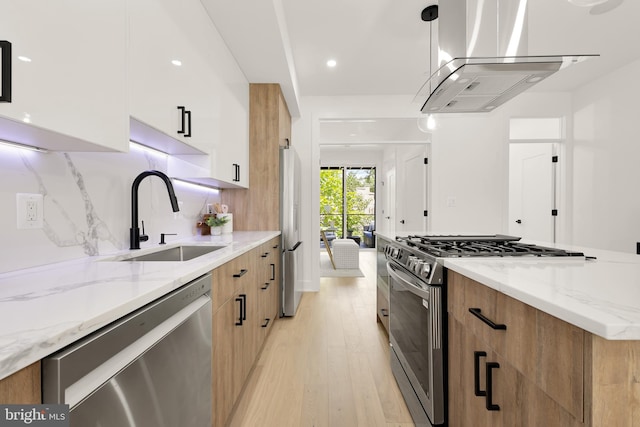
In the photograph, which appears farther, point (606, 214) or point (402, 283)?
point (606, 214)

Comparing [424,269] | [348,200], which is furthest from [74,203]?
[348,200]

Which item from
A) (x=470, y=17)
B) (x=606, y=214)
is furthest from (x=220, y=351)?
(x=606, y=214)

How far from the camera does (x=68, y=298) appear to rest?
0.70 metres

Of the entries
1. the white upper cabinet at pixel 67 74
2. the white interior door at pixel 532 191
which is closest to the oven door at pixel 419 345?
the white upper cabinet at pixel 67 74

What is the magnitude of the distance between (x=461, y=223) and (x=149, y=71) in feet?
13.4

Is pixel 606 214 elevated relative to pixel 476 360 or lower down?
elevated

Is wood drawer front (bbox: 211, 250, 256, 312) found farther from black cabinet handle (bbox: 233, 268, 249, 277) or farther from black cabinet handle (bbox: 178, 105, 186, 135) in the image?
black cabinet handle (bbox: 178, 105, 186, 135)

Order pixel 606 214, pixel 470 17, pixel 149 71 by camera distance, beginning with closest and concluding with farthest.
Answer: pixel 149 71 → pixel 470 17 → pixel 606 214

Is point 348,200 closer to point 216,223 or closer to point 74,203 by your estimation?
point 216,223

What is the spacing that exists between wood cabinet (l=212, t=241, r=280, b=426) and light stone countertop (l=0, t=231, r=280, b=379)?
0.24 metres

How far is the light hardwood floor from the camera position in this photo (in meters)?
1.62

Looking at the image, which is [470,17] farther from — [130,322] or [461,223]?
[461,223]

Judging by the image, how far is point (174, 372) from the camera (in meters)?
0.93

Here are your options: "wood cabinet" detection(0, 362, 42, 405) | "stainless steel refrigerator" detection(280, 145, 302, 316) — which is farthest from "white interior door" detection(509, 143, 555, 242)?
"wood cabinet" detection(0, 362, 42, 405)
